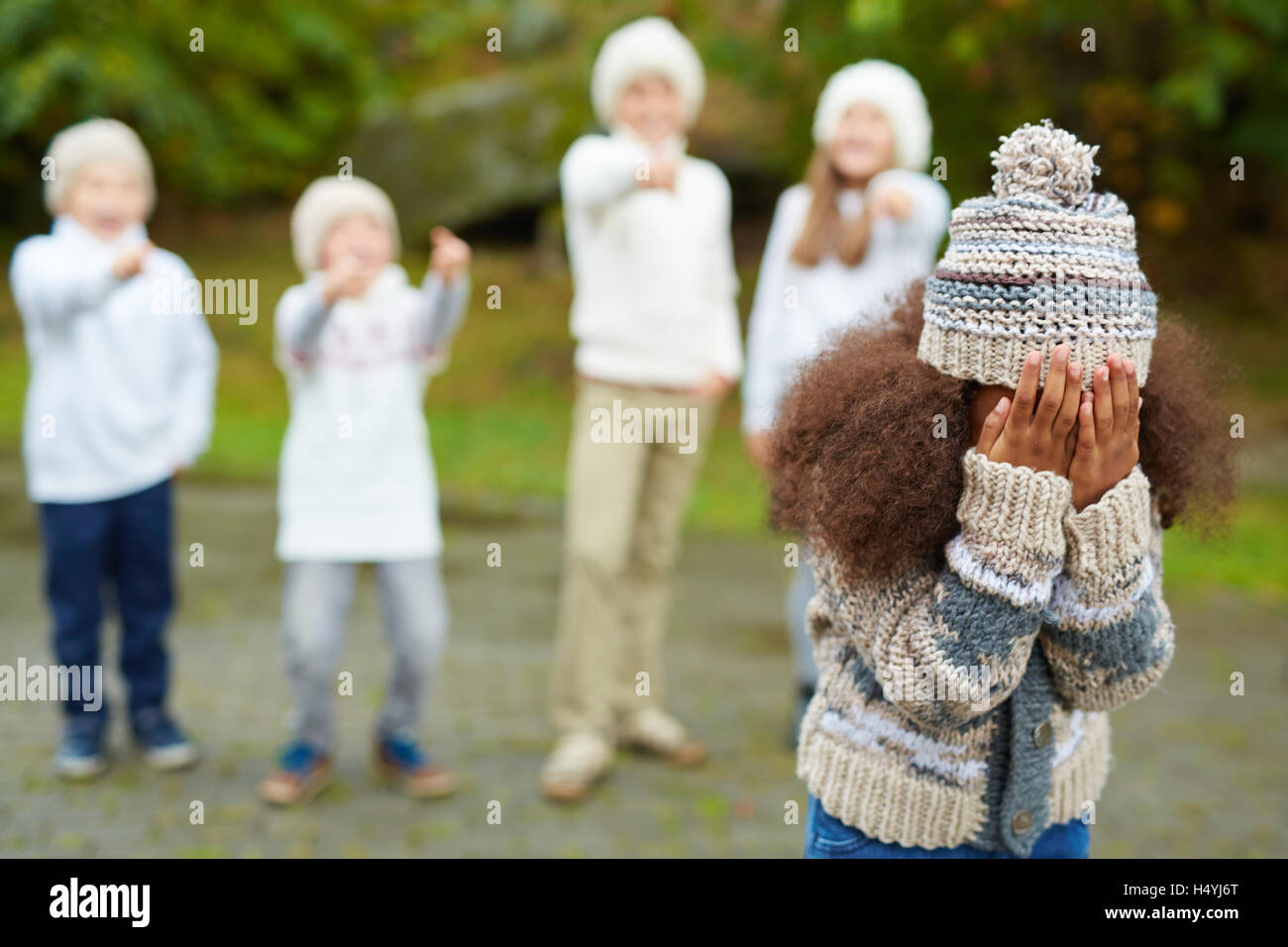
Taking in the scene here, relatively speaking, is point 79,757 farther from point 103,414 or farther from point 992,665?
point 992,665

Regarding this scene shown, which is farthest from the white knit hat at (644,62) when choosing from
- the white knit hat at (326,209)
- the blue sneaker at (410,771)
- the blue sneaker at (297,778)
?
the blue sneaker at (297,778)

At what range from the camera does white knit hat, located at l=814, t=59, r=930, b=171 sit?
4012 millimetres

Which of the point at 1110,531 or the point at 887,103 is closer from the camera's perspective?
the point at 1110,531

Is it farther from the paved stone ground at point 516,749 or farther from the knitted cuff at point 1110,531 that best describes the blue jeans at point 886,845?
the paved stone ground at point 516,749

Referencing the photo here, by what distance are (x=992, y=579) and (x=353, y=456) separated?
2.41m

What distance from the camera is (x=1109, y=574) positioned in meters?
1.94

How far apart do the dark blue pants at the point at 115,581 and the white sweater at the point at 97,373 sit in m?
0.08

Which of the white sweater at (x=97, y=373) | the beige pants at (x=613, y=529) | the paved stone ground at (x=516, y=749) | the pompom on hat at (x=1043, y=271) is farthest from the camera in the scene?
the beige pants at (x=613, y=529)

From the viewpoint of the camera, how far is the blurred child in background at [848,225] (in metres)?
4.00

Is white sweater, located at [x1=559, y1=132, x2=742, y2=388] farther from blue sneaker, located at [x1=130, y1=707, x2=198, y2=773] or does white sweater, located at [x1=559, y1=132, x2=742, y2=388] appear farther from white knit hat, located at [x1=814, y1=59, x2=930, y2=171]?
blue sneaker, located at [x1=130, y1=707, x2=198, y2=773]

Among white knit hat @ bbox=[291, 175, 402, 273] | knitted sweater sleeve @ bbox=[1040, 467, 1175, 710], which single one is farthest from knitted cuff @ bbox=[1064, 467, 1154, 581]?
white knit hat @ bbox=[291, 175, 402, 273]

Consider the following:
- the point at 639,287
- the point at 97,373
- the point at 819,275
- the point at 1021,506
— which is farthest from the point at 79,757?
the point at 1021,506

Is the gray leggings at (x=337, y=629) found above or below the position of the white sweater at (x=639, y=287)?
below

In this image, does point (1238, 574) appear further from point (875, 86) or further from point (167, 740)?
point (167, 740)
